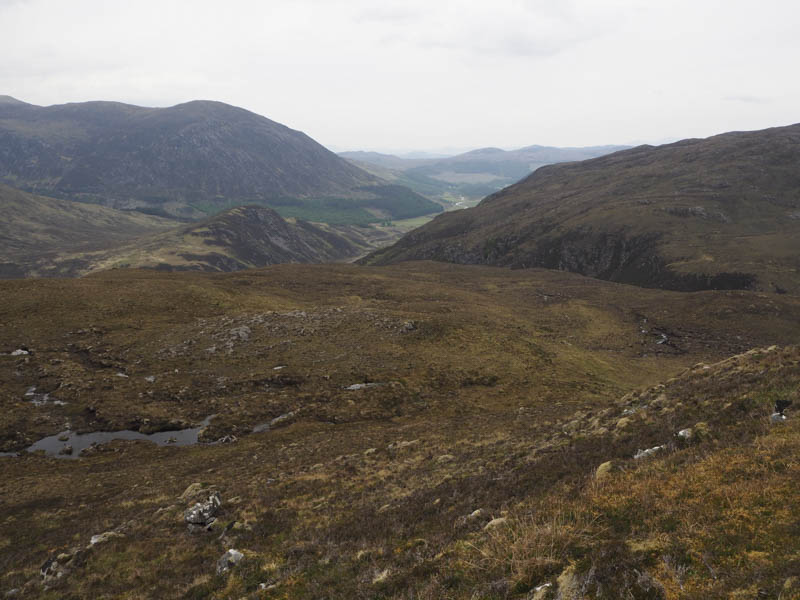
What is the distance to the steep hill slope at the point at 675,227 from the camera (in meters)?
101

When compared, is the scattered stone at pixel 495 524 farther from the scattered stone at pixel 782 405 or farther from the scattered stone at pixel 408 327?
the scattered stone at pixel 408 327

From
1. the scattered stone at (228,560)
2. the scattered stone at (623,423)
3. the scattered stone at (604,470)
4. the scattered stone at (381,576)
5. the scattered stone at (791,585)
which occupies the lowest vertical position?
the scattered stone at (228,560)

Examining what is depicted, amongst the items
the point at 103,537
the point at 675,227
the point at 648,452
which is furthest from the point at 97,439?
the point at 675,227

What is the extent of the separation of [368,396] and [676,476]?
2945cm

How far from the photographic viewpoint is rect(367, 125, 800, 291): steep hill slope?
101188mm

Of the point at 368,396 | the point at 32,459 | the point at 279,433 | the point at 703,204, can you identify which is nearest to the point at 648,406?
the point at 368,396

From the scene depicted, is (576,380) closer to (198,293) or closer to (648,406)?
(648,406)

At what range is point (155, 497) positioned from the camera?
2325 cm

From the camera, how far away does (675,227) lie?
125m

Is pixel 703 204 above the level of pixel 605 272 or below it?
above

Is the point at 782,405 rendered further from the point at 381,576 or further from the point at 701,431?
the point at 381,576

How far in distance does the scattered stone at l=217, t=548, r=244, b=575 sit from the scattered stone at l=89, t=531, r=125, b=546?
7.20 meters

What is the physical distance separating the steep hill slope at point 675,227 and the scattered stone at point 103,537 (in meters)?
114

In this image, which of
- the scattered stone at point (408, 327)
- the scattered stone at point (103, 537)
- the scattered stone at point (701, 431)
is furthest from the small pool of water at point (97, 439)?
the scattered stone at point (701, 431)
